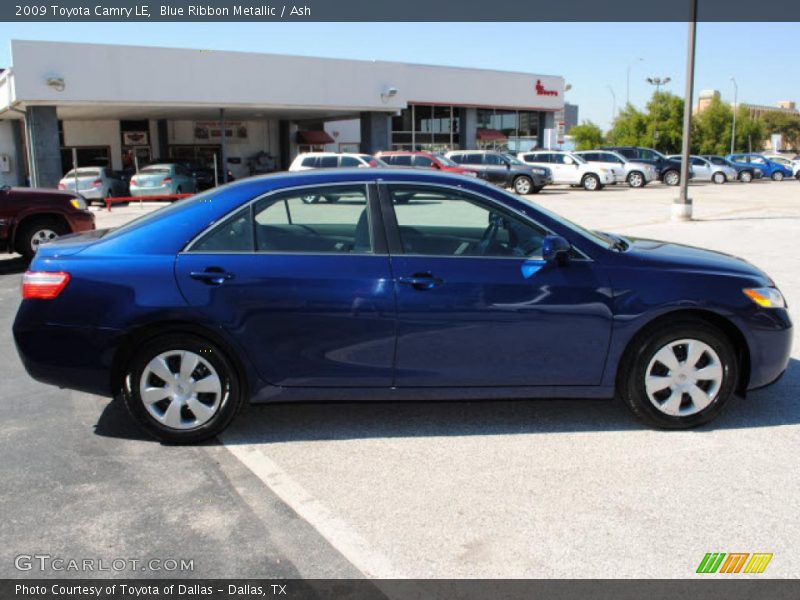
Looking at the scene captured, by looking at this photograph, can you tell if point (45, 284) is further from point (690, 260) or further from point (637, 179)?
point (637, 179)

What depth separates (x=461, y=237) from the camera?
15.9 ft

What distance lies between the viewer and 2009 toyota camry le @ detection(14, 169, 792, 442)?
440 cm

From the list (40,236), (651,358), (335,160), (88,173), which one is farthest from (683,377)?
(88,173)

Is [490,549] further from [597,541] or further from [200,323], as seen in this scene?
[200,323]

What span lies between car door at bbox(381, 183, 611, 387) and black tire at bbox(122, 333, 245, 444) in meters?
0.98

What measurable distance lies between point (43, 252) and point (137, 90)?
28.4 m

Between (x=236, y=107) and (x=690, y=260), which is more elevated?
(x=236, y=107)

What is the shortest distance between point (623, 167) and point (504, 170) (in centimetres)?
722

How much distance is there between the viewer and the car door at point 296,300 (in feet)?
14.4

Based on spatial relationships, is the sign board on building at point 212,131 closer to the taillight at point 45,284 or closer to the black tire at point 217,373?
the taillight at point 45,284

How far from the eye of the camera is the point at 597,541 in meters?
3.35

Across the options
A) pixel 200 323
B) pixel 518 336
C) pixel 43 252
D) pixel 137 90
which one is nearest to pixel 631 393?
pixel 518 336

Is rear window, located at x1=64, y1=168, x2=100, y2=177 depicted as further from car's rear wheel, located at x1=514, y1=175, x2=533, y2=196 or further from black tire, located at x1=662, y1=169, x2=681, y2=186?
black tire, located at x1=662, y1=169, x2=681, y2=186
